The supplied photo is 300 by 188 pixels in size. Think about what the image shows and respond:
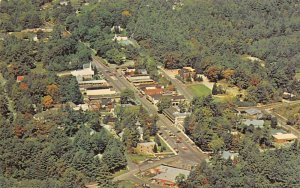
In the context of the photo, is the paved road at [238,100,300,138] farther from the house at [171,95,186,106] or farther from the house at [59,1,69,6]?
the house at [59,1,69,6]

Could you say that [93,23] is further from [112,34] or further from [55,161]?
[55,161]

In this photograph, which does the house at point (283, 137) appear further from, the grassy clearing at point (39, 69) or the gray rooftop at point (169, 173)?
the grassy clearing at point (39, 69)

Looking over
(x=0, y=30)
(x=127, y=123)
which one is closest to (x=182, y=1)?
(x=0, y=30)

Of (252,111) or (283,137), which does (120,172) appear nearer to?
(283,137)

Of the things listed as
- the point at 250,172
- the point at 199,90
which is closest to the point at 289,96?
the point at 199,90

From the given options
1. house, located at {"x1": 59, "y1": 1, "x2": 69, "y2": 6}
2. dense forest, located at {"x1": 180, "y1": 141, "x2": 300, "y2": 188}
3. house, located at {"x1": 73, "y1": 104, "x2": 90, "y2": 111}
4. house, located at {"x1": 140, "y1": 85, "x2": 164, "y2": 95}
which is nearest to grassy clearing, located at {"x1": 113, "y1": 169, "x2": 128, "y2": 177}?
dense forest, located at {"x1": 180, "y1": 141, "x2": 300, "y2": 188}
